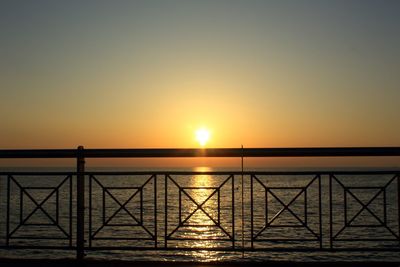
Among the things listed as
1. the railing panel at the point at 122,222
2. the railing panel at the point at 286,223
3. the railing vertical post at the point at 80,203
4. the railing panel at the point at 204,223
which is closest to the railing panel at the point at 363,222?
the railing panel at the point at 204,223

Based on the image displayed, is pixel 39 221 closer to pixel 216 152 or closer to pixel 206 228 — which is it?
pixel 206 228

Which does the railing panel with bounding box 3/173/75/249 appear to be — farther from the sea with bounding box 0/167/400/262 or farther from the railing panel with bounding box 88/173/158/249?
the railing panel with bounding box 88/173/158/249

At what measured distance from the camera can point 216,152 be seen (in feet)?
17.6

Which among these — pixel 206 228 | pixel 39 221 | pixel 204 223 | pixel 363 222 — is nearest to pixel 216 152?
pixel 204 223

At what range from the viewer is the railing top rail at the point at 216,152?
208 inches

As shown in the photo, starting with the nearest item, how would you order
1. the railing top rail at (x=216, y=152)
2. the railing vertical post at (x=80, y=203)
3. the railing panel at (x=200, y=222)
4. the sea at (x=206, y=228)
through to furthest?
1. the railing top rail at (x=216, y=152)
2. the railing vertical post at (x=80, y=203)
3. the sea at (x=206, y=228)
4. the railing panel at (x=200, y=222)

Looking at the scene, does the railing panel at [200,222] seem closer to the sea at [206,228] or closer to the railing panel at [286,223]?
the sea at [206,228]

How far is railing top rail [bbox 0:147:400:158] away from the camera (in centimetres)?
528

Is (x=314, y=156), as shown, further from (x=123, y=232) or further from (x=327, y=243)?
(x=123, y=232)

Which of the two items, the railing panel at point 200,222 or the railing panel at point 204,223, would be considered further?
the railing panel at point 200,222

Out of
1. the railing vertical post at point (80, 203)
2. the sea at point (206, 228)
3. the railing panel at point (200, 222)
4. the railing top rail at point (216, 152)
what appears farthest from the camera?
the railing panel at point (200, 222)

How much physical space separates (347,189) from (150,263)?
2409 mm

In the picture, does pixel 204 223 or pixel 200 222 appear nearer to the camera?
pixel 204 223

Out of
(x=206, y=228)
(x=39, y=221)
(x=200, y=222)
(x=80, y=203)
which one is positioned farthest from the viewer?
(x=200, y=222)
